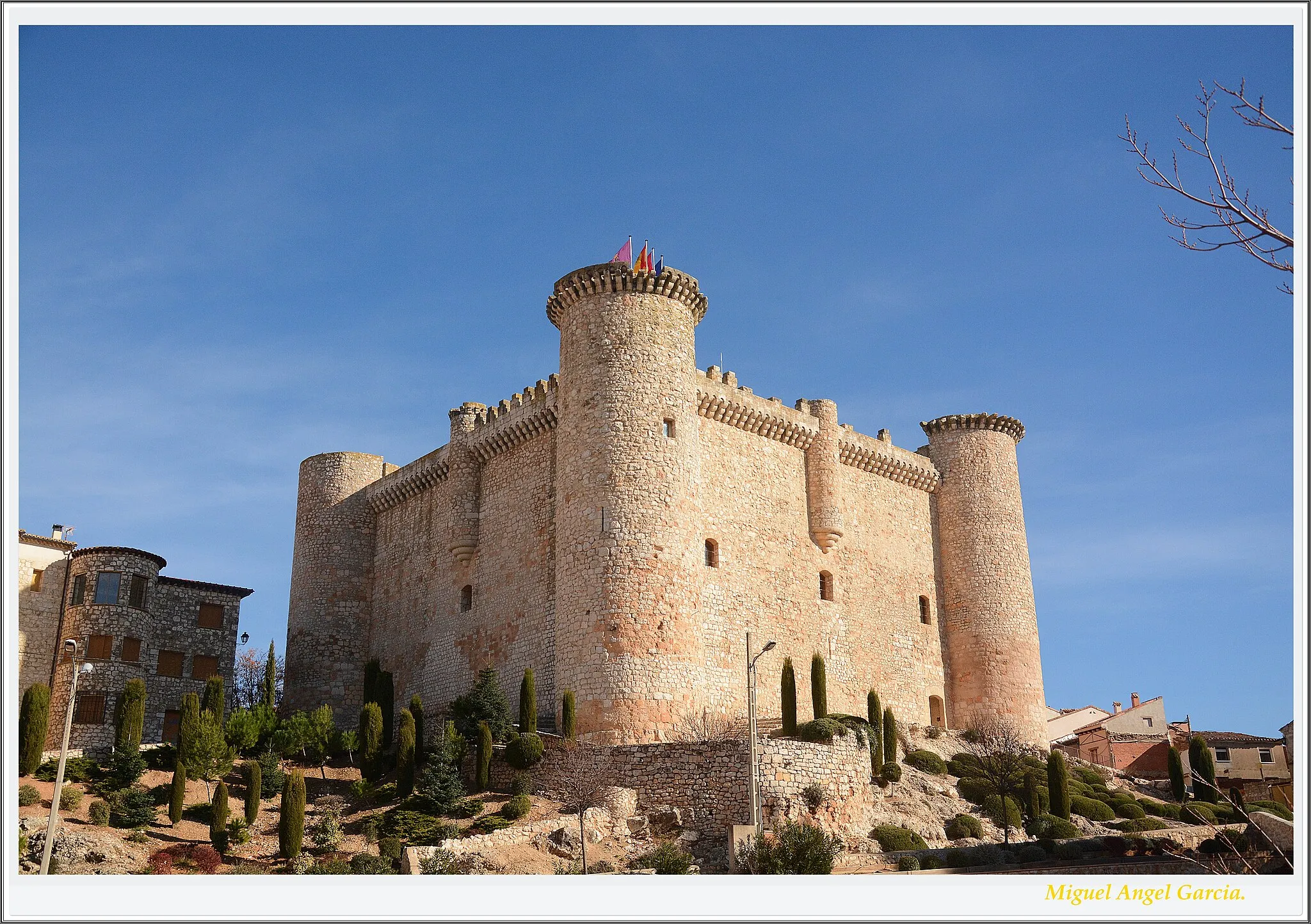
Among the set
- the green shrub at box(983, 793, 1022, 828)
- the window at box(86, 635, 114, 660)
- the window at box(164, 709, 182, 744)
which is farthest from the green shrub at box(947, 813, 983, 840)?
the window at box(86, 635, 114, 660)

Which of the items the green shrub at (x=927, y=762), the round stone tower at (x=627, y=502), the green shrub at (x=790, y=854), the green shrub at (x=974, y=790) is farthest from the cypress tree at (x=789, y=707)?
the green shrub at (x=974, y=790)

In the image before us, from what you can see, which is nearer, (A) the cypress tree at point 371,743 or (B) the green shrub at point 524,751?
(B) the green shrub at point 524,751

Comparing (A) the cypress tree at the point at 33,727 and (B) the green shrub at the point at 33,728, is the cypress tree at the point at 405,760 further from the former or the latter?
(A) the cypress tree at the point at 33,727

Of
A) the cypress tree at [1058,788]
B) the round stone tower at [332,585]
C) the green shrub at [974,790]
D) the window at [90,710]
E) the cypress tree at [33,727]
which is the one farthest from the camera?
the round stone tower at [332,585]

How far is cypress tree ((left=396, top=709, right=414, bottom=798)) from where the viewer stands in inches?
1218

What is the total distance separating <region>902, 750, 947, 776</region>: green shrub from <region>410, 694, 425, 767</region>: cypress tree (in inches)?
549

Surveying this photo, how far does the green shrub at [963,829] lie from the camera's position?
105 feet

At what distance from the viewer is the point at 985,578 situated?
44.0m

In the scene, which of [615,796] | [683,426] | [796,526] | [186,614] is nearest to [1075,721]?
[796,526]

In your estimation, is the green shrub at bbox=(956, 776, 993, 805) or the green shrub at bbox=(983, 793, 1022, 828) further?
the green shrub at bbox=(956, 776, 993, 805)

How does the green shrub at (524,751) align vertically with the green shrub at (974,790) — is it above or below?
above

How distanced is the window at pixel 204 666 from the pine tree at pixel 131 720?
684cm

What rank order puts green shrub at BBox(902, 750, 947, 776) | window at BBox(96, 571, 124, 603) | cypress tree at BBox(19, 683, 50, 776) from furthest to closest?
window at BBox(96, 571, 124, 603)
green shrub at BBox(902, 750, 947, 776)
cypress tree at BBox(19, 683, 50, 776)

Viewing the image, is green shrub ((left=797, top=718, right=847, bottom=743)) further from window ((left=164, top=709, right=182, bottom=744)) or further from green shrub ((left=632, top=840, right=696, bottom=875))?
window ((left=164, top=709, right=182, bottom=744))
